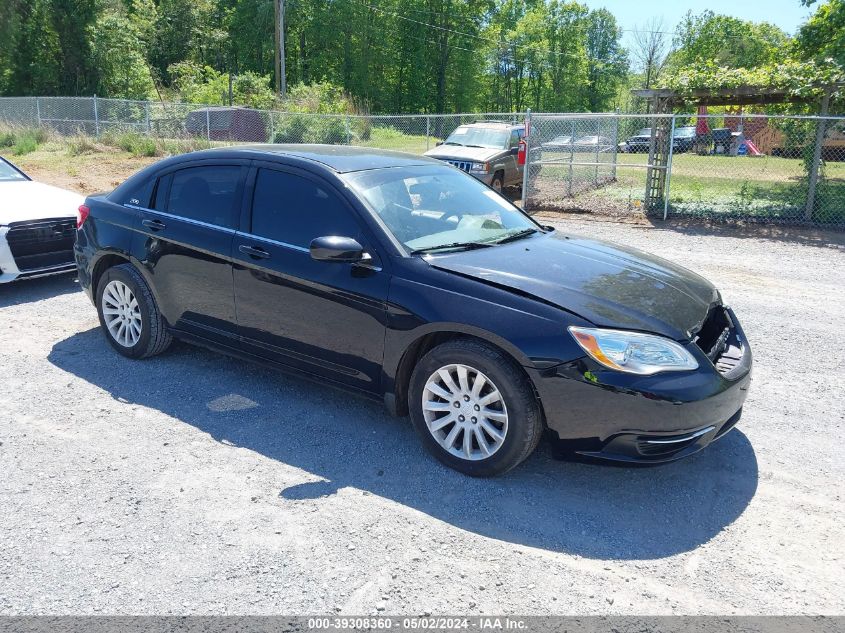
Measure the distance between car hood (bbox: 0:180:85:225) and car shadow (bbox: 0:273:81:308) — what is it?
79 centimetres

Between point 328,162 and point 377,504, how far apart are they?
87.8 inches

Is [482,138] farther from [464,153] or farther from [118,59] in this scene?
[118,59]

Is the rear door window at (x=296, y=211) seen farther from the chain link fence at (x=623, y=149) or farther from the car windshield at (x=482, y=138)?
the car windshield at (x=482, y=138)

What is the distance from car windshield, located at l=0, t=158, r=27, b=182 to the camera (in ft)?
27.4

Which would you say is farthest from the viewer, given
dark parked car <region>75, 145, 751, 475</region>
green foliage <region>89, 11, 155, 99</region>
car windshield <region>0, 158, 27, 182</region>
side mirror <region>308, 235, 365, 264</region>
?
green foliage <region>89, 11, 155, 99</region>

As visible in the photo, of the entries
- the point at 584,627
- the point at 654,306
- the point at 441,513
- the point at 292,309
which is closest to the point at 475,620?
the point at 584,627

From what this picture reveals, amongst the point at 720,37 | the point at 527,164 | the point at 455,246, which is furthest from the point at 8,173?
the point at 720,37

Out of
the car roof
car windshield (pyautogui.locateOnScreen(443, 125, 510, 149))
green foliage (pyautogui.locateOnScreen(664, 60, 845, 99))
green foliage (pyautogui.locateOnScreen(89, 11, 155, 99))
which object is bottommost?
the car roof

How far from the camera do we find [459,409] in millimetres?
3729

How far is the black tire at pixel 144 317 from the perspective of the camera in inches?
204

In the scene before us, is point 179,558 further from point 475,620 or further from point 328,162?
point 328,162

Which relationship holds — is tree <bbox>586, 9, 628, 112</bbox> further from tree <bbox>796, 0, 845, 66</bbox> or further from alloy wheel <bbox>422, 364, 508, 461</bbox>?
alloy wheel <bbox>422, 364, 508, 461</bbox>

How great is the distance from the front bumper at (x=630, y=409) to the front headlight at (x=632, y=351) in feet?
0.13

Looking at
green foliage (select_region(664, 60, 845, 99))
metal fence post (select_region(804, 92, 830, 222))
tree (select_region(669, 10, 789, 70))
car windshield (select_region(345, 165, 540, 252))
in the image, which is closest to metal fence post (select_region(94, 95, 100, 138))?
A: green foliage (select_region(664, 60, 845, 99))
